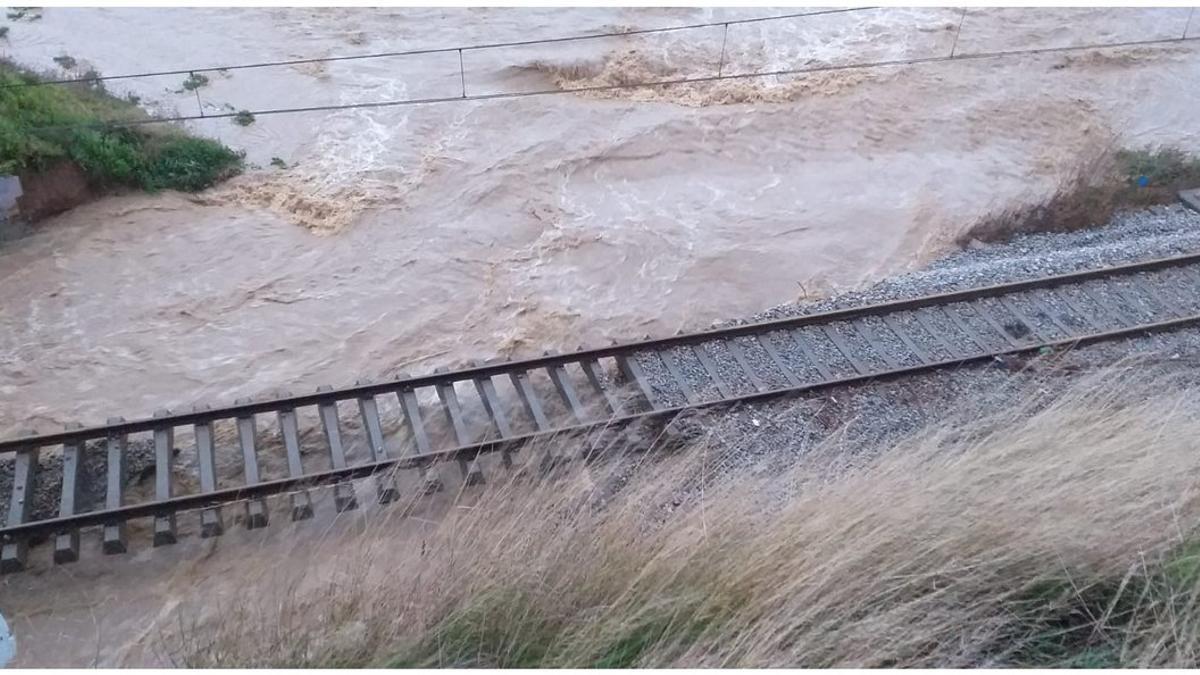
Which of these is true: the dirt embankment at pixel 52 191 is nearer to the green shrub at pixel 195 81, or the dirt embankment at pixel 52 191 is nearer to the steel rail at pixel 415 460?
the green shrub at pixel 195 81

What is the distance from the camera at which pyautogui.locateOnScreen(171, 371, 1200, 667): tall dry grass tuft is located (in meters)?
3.95

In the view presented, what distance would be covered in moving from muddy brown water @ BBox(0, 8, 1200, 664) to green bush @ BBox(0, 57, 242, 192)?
13.0 inches

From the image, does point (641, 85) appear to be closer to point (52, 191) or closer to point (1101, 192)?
point (1101, 192)

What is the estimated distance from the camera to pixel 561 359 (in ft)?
26.5

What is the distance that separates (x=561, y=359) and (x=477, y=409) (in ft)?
2.46

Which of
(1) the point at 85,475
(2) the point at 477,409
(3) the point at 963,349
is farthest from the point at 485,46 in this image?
(1) the point at 85,475

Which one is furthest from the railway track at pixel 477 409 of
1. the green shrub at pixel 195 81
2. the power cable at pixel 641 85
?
the green shrub at pixel 195 81

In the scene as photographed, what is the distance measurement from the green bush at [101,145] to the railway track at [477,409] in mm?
4464

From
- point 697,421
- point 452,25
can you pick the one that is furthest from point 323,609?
point 452,25

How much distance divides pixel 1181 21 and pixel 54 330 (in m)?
16.4

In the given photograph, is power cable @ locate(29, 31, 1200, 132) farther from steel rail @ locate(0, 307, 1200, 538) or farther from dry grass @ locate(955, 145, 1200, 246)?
steel rail @ locate(0, 307, 1200, 538)

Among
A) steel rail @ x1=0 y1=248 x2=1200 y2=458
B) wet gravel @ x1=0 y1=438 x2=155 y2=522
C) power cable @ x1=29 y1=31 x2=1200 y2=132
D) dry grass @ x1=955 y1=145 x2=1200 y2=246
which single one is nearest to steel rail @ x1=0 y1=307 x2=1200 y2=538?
wet gravel @ x1=0 y1=438 x2=155 y2=522

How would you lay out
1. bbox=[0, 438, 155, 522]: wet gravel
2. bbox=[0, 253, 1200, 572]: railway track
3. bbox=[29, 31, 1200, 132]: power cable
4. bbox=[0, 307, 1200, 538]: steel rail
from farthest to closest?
bbox=[29, 31, 1200, 132]: power cable → bbox=[0, 438, 155, 522]: wet gravel → bbox=[0, 253, 1200, 572]: railway track → bbox=[0, 307, 1200, 538]: steel rail

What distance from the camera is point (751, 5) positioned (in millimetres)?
15641
